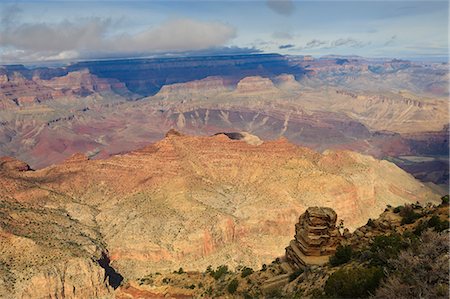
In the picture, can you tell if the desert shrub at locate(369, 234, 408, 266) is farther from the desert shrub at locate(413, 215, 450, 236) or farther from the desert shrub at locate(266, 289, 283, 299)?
the desert shrub at locate(266, 289, 283, 299)

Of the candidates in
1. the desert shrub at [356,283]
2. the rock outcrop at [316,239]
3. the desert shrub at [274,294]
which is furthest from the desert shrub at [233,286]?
the desert shrub at [356,283]

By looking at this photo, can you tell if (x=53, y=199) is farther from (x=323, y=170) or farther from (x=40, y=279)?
(x=323, y=170)

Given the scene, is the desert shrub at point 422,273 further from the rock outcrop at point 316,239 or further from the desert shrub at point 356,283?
the rock outcrop at point 316,239

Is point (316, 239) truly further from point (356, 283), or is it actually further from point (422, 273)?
point (422, 273)

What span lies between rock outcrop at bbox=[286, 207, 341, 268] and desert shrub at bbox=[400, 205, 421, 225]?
20.7 ft

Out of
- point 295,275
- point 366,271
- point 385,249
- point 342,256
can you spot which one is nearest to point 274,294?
point 295,275

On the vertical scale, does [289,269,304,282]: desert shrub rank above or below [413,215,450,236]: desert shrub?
below

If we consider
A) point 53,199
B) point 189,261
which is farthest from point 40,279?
point 53,199

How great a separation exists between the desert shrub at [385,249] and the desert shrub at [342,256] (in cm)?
311

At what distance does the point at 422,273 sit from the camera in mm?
21953

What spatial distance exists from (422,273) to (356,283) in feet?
15.2

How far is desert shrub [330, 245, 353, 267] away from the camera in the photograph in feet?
115

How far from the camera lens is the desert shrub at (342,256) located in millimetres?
34906

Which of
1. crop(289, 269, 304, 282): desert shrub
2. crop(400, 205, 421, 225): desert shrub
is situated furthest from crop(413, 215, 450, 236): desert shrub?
crop(289, 269, 304, 282): desert shrub
